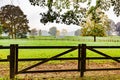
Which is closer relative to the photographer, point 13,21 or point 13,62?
point 13,62

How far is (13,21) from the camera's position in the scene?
12569 cm

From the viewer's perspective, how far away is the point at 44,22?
62.4 feet

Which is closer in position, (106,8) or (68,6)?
(68,6)

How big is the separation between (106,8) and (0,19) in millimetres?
100187

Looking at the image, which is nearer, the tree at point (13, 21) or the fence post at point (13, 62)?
the fence post at point (13, 62)

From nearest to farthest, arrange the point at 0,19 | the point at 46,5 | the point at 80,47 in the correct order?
the point at 80,47
the point at 46,5
the point at 0,19

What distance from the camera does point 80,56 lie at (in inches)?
601

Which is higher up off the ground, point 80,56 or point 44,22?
point 44,22

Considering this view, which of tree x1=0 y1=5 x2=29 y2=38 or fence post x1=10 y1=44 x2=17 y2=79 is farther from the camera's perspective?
tree x1=0 y1=5 x2=29 y2=38

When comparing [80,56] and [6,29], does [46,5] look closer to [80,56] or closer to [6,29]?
[80,56]

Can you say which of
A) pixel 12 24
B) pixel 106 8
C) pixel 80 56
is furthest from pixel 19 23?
pixel 80 56

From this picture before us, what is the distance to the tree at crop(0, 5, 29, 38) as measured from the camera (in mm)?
123912

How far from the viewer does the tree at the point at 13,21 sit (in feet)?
407

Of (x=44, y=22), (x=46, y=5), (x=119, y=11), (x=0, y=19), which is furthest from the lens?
(x=0, y=19)
